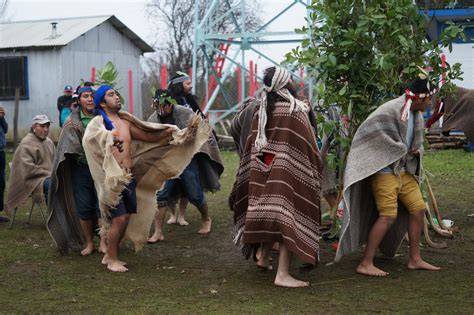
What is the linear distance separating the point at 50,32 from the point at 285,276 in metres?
20.0

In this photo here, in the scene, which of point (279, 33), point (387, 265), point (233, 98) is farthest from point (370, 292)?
point (233, 98)

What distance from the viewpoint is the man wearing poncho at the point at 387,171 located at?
6.56 m

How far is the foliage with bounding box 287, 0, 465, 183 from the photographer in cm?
710

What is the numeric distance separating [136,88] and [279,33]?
289 inches

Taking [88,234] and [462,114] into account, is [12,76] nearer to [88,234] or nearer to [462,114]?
[88,234]

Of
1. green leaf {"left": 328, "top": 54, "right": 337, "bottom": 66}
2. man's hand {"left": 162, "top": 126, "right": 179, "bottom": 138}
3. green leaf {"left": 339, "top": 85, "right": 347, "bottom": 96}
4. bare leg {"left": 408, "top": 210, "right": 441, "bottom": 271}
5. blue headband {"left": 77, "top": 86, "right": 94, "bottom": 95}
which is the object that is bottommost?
bare leg {"left": 408, "top": 210, "right": 441, "bottom": 271}

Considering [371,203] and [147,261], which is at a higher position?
[371,203]

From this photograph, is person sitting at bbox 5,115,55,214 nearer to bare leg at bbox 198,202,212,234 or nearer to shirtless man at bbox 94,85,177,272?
bare leg at bbox 198,202,212,234

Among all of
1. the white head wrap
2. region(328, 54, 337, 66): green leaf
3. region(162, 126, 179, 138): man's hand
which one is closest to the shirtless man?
region(162, 126, 179, 138): man's hand

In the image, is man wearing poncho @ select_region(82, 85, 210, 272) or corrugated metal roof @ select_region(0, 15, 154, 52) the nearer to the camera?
man wearing poncho @ select_region(82, 85, 210, 272)

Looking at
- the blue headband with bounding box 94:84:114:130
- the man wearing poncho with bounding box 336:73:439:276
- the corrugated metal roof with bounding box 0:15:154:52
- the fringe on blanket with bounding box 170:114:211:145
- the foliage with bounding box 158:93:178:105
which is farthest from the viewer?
the corrugated metal roof with bounding box 0:15:154:52

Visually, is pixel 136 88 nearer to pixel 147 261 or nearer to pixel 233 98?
pixel 233 98

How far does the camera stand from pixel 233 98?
23578 millimetres

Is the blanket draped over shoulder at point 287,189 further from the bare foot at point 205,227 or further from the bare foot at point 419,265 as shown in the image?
the bare foot at point 205,227
